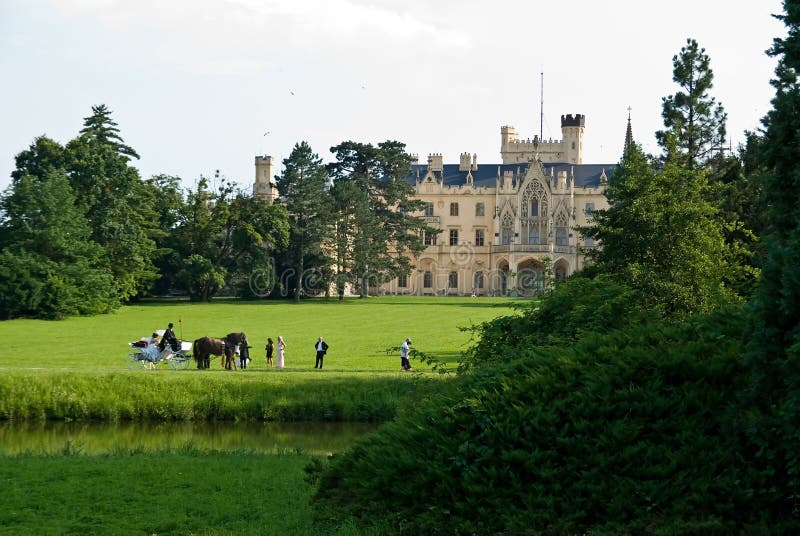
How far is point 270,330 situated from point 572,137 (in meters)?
67.3

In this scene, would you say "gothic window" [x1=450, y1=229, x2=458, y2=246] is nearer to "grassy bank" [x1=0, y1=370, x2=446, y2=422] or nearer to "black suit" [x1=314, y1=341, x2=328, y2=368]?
"black suit" [x1=314, y1=341, x2=328, y2=368]

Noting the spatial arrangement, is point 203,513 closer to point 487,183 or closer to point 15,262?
point 15,262

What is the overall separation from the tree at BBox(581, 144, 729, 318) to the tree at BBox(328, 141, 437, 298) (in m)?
46.4

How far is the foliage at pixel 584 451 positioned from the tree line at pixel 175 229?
43.6 m

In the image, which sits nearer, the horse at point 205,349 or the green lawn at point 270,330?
the horse at point 205,349

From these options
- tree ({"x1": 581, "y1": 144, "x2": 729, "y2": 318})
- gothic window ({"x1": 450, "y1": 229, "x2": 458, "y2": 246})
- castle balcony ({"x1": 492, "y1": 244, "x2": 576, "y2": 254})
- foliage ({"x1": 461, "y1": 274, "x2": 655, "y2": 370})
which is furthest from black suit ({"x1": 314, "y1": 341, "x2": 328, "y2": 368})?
gothic window ({"x1": 450, "y1": 229, "x2": 458, "y2": 246})

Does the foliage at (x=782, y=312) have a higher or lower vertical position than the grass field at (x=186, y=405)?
higher

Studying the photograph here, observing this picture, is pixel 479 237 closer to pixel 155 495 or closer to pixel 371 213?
pixel 371 213

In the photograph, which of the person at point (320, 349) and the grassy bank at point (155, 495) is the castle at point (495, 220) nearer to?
the person at point (320, 349)

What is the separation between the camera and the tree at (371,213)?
2881 inches

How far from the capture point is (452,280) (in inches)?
3807

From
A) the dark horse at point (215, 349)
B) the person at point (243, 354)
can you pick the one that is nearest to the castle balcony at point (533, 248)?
the person at point (243, 354)

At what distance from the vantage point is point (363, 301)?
237ft

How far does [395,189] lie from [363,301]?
47.3 ft
